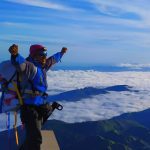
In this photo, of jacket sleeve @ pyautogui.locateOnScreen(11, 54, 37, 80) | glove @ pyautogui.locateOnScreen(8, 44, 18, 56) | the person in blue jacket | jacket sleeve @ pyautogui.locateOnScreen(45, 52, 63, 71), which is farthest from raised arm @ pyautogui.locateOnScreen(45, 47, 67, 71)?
glove @ pyautogui.locateOnScreen(8, 44, 18, 56)

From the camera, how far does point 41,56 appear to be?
1306cm

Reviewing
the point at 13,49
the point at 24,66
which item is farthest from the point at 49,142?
the point at 13,49

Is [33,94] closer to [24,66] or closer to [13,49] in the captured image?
[24,66]

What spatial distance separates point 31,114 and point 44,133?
742 centimetres

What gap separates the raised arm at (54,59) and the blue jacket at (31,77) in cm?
111

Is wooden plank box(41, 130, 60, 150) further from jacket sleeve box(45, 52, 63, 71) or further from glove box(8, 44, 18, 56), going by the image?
glove box(8, 44, 18, 56)

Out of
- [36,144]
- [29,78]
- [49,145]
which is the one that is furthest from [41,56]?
[49,145]

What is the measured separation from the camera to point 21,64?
1179 cm

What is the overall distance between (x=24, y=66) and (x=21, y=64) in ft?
0.59

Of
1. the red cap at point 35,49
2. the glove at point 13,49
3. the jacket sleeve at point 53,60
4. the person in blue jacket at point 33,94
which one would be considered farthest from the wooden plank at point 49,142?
the glove at point 13,49

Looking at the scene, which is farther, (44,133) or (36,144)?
(44,133)

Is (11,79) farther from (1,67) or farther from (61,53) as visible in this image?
(61,53)

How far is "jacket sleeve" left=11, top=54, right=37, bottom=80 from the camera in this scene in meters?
11.7

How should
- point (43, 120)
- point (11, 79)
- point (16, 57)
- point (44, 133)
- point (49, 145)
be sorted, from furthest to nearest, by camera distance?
point (44, 133)
point (49, 145)
point (43, 120)
point (11, 79)
point (16, 57)
